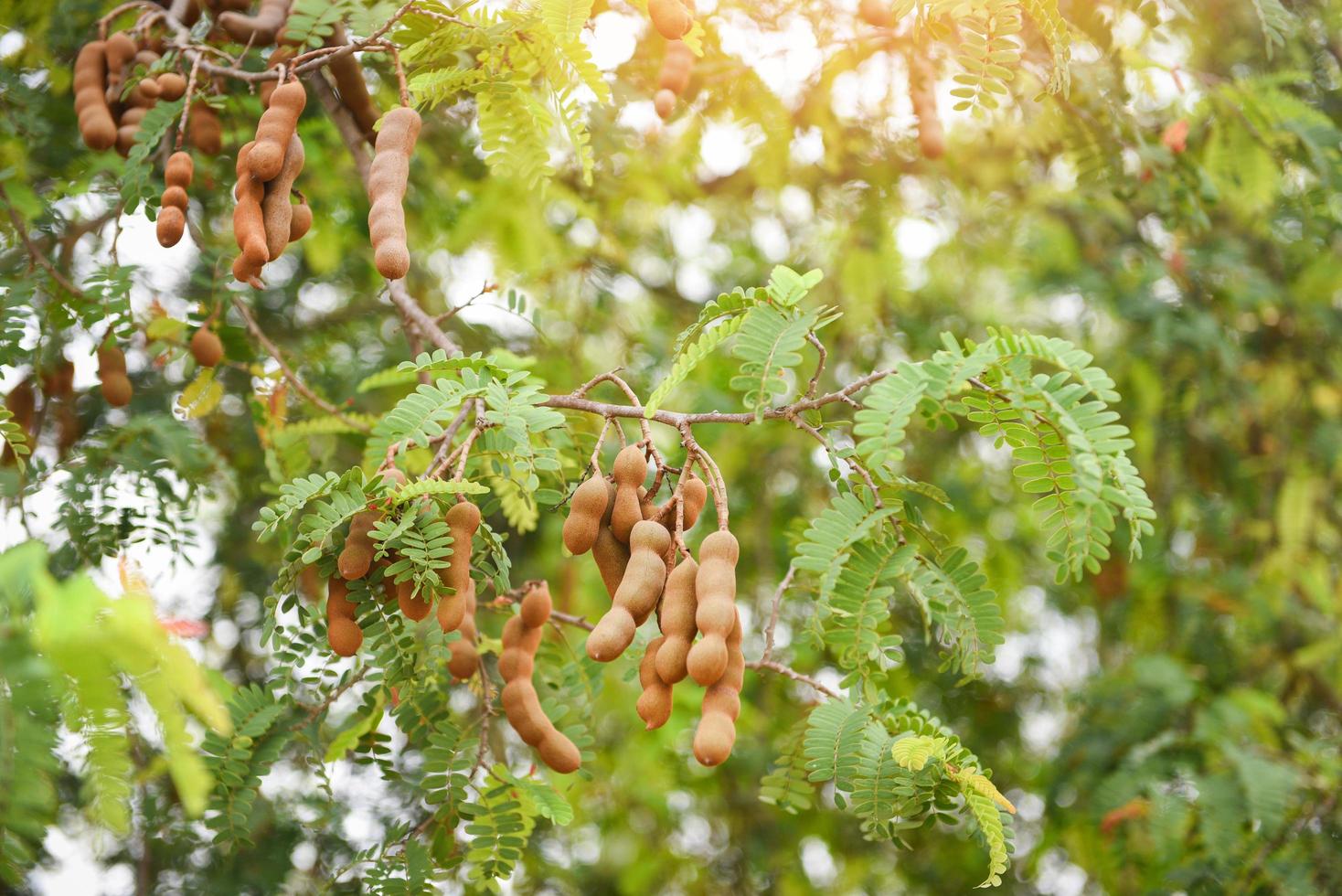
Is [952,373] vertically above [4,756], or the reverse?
[952,373]

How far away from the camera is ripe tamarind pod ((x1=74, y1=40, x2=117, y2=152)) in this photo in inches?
77.2

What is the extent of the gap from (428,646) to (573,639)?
61 centimetres

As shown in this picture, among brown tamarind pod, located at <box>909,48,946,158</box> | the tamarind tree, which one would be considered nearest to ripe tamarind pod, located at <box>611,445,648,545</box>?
the tamarind tree

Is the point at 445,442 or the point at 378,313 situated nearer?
the point at 445,442

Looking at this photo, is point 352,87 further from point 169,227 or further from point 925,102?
point 925,102

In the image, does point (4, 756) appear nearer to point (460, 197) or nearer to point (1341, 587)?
point (460, 197)

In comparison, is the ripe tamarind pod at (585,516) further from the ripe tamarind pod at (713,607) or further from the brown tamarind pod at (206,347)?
the brown tamarind pod at (206,347)

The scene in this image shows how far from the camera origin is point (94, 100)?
6.56ft

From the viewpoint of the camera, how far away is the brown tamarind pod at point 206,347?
221 cm

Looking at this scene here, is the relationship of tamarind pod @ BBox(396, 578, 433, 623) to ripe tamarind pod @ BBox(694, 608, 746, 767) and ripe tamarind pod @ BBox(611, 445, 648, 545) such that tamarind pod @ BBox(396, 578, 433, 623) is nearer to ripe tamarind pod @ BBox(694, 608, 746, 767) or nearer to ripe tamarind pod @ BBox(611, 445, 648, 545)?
ripe tamarind pod @ BBox(611, 445, 648, 545)

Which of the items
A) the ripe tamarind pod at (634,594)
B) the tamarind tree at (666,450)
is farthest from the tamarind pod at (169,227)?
the ripe tamarind pod at (634,594)

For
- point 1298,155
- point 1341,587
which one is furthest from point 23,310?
point 1341,587

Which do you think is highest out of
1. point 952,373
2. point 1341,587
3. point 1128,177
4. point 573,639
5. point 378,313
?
point 952,373

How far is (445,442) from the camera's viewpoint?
151 cm
